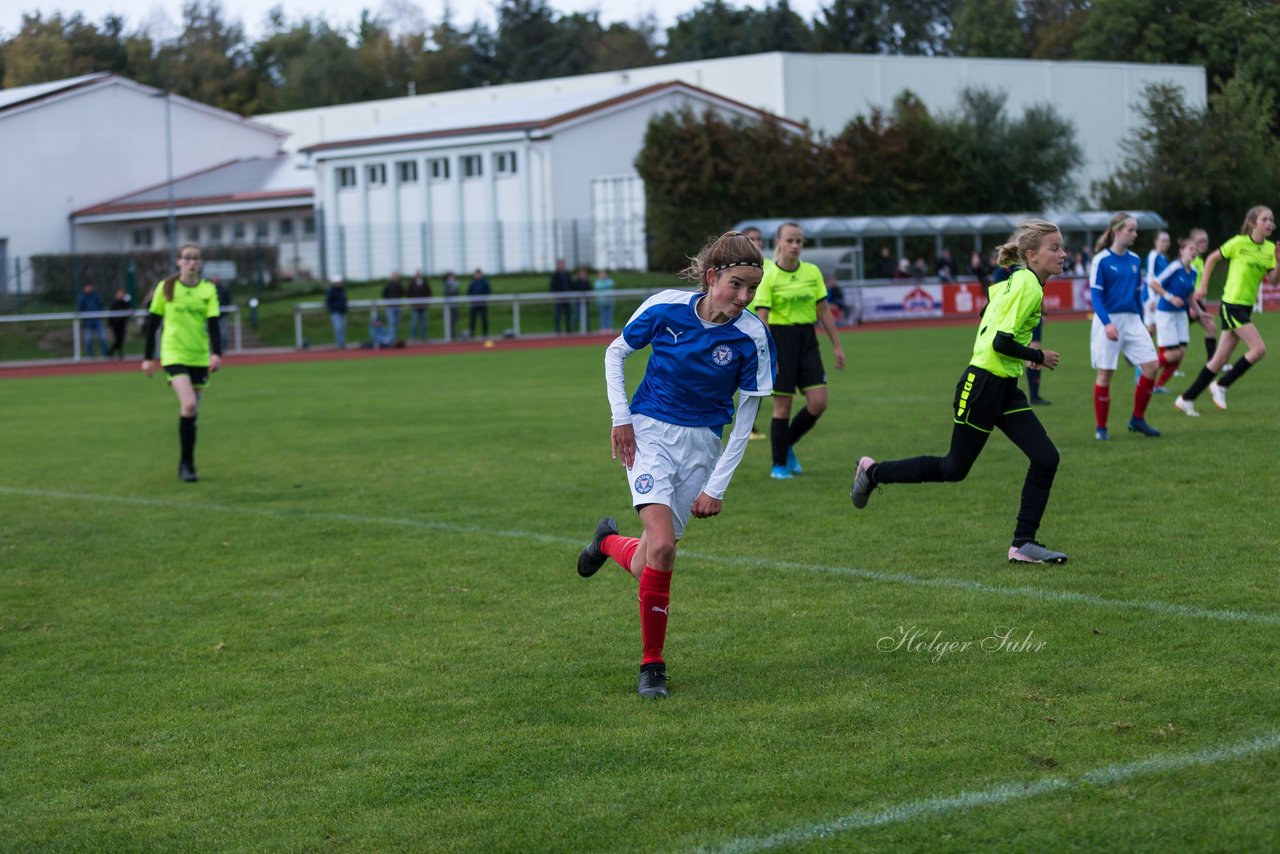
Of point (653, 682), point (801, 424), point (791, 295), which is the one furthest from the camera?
point (801, 424)

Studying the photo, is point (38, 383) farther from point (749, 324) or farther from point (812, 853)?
point (812, 853)

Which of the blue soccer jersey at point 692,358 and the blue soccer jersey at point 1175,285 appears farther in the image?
the blue soccer jersey at point 1175,285

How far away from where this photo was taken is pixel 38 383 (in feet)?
91.5

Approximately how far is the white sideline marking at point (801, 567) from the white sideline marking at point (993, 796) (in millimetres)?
1801

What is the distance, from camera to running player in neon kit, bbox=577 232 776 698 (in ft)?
19.4

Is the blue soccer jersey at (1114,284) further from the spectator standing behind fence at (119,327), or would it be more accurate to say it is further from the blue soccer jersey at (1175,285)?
the spectator standing behind fence at (119,327)

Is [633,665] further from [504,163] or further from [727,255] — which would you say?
[504,163]

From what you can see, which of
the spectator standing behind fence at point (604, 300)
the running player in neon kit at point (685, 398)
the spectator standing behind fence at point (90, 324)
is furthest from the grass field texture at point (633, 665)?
the spectator standing behind fence at point (604, 300)

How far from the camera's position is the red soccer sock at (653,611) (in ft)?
19.2

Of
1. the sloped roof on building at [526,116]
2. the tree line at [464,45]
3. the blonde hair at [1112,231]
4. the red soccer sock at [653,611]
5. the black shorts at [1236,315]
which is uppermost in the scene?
the tree line at [464,45]

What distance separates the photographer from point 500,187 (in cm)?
4991

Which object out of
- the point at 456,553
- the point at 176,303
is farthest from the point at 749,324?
the point at 176,303

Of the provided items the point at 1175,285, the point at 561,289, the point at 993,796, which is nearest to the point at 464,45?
the point at 561,289

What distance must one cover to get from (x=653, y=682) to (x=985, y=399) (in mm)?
3049
